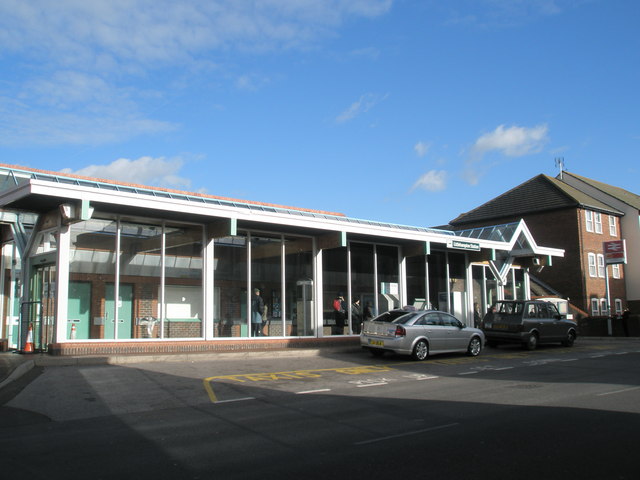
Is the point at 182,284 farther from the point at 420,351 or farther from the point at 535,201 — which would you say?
the point at 535,201

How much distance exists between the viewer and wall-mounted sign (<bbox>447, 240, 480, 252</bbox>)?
2358 cm

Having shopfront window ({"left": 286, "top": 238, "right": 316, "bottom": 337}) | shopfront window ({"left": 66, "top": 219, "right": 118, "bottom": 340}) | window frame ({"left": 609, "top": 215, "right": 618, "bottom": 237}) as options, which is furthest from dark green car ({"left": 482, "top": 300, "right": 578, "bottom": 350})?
window frame ({"left": 609, "top": 215, "right": 618, "bottom": 237})

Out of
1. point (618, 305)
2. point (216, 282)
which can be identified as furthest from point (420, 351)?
point (618, 305)

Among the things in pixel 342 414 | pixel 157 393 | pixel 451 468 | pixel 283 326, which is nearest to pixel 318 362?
pixel 283 326

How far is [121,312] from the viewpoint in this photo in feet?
52.8

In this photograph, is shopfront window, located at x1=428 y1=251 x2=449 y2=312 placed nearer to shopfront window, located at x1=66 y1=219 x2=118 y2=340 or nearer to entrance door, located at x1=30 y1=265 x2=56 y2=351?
shopfront window, located at x1=66 y1=219 x2=118 y2=340

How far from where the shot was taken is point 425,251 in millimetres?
23016

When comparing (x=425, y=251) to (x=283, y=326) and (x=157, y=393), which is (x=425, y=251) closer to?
(x=283, y=326)

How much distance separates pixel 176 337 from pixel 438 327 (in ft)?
26.1

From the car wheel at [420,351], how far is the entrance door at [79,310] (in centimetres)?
920

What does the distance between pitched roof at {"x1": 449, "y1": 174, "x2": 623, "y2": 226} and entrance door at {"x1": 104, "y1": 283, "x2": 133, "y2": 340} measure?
33.3 metres

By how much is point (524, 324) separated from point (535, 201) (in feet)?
80.7

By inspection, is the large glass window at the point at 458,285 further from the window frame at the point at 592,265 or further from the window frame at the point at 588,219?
the window frame at the point at 588,219

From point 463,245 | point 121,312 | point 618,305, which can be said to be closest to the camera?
point 121,312
